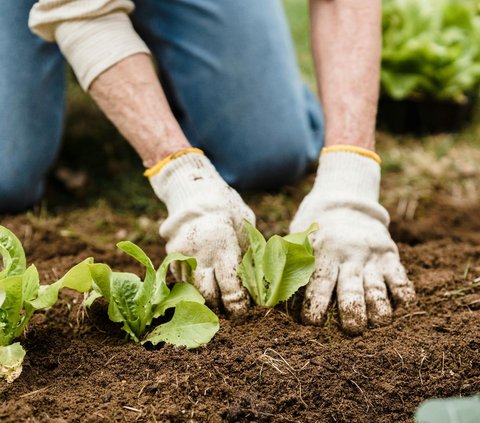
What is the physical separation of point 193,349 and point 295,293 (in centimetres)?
35

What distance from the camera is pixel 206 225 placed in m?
1.67

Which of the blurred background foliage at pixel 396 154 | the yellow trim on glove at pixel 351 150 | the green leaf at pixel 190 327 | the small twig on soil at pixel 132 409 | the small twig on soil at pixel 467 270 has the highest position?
the yellow trim on glove at pixel 351 150

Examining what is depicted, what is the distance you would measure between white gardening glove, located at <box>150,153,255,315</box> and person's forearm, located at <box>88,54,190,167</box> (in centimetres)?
7

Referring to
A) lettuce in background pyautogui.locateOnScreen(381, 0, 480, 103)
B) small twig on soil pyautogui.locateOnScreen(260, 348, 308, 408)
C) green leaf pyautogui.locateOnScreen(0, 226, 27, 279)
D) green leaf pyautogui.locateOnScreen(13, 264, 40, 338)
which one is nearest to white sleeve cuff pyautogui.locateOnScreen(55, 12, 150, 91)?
green leaf pyautogui.locateOnScreen(0, 226, 27, 279)

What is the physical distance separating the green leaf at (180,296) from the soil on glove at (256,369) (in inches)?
3.9

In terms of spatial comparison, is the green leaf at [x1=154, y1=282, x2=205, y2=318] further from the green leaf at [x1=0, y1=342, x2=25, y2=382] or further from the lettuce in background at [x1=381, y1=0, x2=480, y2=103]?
the lettuce in background at [x1=381, y1=0, x2=480, y2=103]

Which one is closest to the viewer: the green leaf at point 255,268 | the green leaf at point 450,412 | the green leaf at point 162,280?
the green leaf at point 450,412

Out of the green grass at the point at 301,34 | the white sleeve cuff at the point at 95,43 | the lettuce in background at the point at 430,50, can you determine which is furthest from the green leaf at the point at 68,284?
the green grass at the point at 301,34

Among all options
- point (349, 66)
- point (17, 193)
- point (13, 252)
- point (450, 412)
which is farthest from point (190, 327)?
point (17, 193)

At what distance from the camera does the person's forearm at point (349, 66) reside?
1927 millimetres

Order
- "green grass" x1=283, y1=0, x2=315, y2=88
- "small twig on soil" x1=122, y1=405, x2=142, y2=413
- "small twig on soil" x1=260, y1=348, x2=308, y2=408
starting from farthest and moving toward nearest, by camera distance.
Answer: "green grass" x1=283, y1=0, x2=315, y2=88, "small twig on soil" x1=260, y1=348, x2=308, y2=408, "small twig on soil" x1=122, y1=405, x2=142, y2=413

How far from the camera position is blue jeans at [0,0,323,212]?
7.73 ft

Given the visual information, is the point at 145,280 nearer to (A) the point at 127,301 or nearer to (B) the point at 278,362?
(A) the point at 127,301

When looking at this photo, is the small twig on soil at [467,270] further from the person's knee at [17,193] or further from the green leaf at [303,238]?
the person's knee at [17,193]
